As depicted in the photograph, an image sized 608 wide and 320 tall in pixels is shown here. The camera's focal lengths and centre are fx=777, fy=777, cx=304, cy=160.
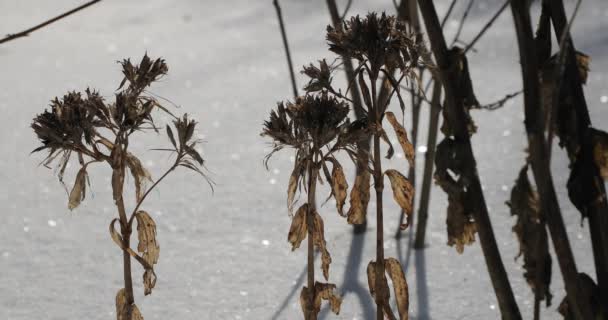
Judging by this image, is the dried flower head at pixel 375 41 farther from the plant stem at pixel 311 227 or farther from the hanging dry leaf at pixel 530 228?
the hanging dry leaf at pixel 530 228

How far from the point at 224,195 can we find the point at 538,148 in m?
1.17

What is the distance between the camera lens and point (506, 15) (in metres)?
2.88

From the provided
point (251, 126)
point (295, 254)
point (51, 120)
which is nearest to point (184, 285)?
point (295, 254)

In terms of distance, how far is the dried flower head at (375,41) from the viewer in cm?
73

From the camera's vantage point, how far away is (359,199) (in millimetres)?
805

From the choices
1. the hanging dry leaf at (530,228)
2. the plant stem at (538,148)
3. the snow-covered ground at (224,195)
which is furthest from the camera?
the snow-covered ground at (224,195)

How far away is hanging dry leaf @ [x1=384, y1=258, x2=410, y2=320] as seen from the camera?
811 mm

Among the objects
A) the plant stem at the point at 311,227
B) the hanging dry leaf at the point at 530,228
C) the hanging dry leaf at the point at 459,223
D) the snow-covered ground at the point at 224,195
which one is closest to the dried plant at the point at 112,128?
the plant stem at the point at 311,227

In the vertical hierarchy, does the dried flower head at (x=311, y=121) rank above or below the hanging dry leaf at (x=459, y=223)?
above

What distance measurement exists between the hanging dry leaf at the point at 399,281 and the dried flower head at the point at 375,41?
0.21m

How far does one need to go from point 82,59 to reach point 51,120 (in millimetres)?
2206

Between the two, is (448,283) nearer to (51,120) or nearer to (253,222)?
(253,222)

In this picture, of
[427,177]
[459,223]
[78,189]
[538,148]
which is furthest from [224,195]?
[538,148]

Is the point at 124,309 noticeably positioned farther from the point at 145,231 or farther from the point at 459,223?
the point at 459,223
